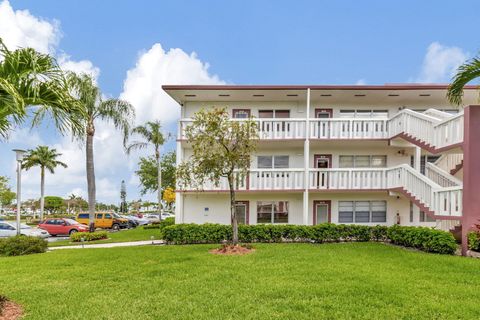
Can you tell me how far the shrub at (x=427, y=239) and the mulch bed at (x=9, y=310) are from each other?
12.0 meters

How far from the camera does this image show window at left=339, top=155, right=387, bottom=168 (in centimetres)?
1823

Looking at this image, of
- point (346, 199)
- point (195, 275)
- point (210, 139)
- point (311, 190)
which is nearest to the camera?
point (195, 275)

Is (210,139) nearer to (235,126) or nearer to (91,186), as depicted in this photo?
(235,126)

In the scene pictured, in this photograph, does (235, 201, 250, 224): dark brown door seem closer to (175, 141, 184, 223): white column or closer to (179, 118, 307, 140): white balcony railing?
(175, 141, 184, 223): white column

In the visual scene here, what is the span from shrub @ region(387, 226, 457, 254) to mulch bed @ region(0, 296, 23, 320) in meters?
12.0

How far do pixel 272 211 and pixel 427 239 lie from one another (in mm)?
8329

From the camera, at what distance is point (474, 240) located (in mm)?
10352

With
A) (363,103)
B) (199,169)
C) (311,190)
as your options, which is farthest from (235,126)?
(363,103)

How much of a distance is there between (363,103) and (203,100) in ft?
30.6

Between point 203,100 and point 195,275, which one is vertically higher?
point 203,100

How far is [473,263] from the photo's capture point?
923 cm

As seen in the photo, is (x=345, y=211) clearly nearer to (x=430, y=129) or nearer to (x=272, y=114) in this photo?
(x=430, y=129)

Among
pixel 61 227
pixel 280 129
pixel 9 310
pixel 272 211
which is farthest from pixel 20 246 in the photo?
pixel 280 129

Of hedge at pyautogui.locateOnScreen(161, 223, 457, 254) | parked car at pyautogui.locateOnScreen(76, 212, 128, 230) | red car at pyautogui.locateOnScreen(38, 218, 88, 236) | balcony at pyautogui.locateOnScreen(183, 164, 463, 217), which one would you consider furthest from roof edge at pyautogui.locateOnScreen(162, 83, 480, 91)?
parked car at pyautogui.locateOnScreen(76, 212, 128, 230)
